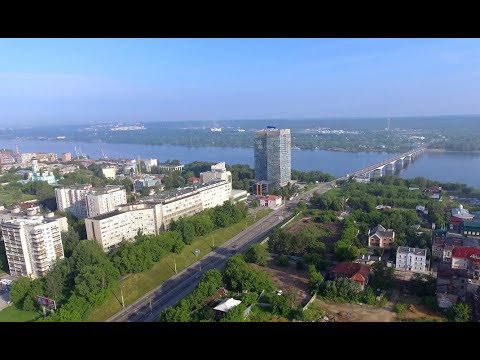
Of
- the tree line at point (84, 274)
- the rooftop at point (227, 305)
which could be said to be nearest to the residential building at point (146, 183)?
the tree line at point (84, 274)

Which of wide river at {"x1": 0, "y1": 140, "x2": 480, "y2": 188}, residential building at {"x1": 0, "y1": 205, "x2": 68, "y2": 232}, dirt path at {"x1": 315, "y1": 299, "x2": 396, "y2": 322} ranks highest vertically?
residential building at {"x1": 0, "y1": 205, "x2": 68, "y2": 232}

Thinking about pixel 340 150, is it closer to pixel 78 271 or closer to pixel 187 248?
pixel 187 248

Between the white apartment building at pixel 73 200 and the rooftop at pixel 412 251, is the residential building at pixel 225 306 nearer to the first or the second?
the rooftop at pixel 412 251

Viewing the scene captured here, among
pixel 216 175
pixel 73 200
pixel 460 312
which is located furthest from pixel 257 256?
pixel 216 175

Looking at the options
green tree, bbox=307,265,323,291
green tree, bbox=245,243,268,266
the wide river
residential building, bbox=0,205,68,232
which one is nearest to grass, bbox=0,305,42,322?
residential building, bbox=0,205,68,232

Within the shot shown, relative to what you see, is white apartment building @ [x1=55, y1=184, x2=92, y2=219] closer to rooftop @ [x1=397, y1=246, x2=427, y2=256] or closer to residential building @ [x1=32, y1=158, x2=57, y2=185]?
residential building @ [x1=32, y1=158, x2=57, y2=185]
